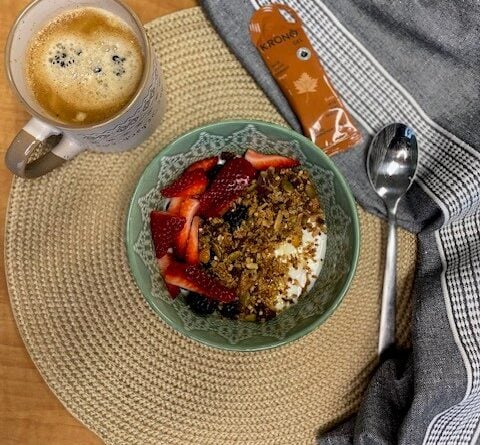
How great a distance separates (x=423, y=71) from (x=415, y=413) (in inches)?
18.4

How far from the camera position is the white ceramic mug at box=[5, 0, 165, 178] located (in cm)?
74

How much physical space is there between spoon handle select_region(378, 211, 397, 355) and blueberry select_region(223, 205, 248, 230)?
21cm

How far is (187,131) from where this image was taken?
0.88 meters

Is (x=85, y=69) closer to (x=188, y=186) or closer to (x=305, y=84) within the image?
Answer: (x=188, y=186)

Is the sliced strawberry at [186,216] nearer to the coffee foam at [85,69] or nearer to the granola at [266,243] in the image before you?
the granola at [266,243]

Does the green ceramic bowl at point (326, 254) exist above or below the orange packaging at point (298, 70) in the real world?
below

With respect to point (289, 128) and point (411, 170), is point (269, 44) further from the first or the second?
point (411, 170)

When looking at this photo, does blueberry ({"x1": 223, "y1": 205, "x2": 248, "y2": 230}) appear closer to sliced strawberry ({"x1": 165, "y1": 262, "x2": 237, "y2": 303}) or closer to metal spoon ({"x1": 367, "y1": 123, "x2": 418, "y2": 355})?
sliced strawberry ({"x1": 165, "y1": 262, "x2": 237, "y2": 303})

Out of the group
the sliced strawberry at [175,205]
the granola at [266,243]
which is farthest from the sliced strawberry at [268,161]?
the sliced strawberry at [175,205]

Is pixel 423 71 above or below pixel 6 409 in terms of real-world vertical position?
above

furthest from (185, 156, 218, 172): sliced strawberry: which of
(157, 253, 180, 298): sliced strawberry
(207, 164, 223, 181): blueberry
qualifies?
(157, 253, 180, 298): sliced strawberry

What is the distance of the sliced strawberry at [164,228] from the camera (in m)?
0.84

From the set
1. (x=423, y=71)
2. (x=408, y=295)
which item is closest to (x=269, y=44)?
(x=423, y=71)

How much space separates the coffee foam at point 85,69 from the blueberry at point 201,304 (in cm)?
26
